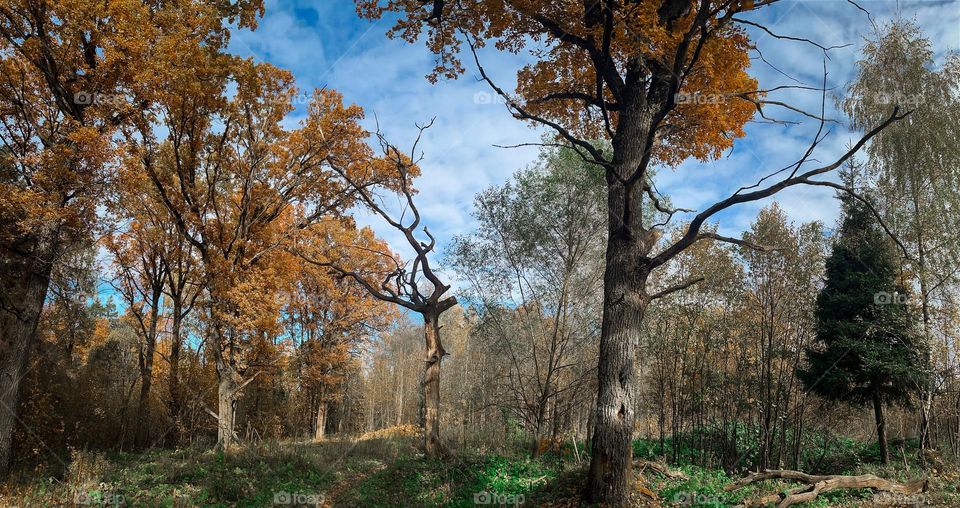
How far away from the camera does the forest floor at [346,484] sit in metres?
6.35

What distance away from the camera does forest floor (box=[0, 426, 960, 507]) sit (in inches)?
250

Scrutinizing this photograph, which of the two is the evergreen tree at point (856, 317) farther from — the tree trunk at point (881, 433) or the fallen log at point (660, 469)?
the fallen log at point (660, 469)

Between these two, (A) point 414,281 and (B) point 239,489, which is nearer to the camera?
(B) point 239,489

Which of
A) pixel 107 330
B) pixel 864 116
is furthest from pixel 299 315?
pixel 864 116

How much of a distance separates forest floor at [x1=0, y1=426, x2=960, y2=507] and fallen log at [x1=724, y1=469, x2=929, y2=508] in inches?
5.3

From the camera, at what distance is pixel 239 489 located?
7.39 m

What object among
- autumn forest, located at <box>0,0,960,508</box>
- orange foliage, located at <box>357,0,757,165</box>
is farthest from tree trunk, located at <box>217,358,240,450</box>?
orange foliage, located at <box>357,0,757,165</box>

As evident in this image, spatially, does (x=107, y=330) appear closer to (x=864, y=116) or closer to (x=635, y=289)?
(x=635, y=289)

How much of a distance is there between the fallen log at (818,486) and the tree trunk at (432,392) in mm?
6118

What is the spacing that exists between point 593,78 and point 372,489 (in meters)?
7.87

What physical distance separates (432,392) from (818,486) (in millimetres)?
7440

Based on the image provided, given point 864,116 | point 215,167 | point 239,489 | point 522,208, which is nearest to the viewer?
→ point 239,489

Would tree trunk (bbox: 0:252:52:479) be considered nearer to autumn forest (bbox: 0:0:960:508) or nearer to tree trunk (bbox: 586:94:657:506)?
autumn forest (bbox: 0:0:960:508)

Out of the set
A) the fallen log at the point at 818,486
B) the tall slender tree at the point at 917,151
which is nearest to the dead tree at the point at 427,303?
the fallen log at the point at 818,486
